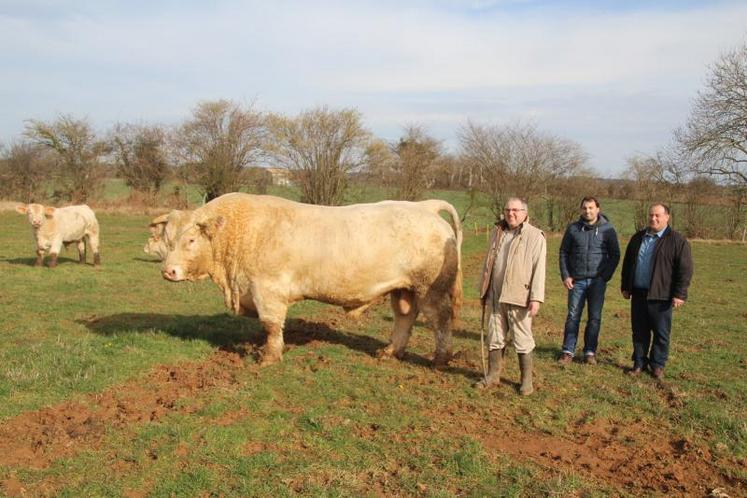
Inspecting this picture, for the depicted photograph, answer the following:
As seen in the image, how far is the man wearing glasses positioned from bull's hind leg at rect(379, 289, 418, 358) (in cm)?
125

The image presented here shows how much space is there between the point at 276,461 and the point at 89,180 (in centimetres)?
4229

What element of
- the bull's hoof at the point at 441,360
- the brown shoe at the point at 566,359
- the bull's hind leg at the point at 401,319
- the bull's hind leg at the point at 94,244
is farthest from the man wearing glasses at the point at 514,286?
the bull's hind leg at the point at 94,244

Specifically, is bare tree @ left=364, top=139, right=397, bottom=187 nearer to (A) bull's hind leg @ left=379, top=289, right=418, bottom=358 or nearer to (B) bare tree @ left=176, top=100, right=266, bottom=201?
(B) bare tree @ left=176, top=100, right=266, bottom=201

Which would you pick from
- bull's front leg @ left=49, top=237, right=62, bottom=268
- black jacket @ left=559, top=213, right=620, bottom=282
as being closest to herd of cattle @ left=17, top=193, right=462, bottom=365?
black jacket @ left=559, top=213, right=620, bottom=282

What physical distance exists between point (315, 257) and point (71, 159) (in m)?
41.2

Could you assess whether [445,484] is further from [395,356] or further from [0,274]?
[0,274]

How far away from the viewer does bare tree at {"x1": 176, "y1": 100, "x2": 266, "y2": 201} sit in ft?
126

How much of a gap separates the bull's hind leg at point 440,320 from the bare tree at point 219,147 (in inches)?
1293

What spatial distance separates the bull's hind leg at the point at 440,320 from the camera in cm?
718

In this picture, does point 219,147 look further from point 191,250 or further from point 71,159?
point 191,250

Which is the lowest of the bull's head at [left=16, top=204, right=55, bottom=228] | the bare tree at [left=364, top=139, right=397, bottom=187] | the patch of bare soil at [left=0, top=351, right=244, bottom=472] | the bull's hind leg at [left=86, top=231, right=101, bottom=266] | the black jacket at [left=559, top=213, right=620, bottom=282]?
the patch of bare soil at [left=0, top=351, right=244, bottom=472]

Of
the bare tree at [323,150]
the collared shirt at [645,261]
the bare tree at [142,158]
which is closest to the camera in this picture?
Result: the collared shirt at [645,261]

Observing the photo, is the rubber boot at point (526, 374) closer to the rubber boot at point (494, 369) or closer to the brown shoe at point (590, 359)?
the rubber boot at point (494, 369)

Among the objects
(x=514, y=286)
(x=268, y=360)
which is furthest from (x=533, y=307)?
(x=268, y=360)
